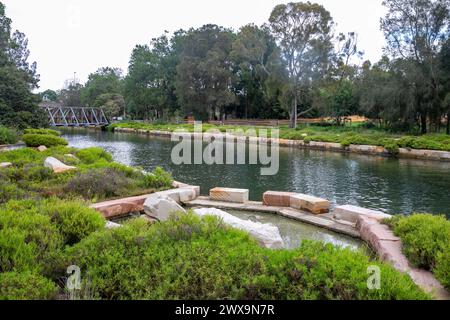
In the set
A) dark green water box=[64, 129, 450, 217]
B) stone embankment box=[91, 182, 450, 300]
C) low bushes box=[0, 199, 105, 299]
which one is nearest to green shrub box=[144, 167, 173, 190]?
stone embankment box=[91, 182, 450, 300]

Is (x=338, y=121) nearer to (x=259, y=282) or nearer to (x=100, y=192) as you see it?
(x=100, y=192)

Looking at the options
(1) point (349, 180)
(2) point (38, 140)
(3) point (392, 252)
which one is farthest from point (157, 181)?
(2) point (38, 140)

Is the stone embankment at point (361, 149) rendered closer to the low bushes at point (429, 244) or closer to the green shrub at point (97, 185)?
the low bushes at point (429, 244)

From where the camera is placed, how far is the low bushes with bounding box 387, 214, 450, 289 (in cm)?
297

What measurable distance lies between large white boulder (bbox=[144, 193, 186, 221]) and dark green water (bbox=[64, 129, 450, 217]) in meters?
3.45

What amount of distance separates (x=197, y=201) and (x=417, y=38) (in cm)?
2246

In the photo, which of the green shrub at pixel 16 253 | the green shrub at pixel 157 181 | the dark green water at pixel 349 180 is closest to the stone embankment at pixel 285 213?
the green shrub at pixel 157 181

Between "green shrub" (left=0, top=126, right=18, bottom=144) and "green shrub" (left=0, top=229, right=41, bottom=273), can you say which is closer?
"green shrub" (left=0, top=229, right=41, bottom=273)

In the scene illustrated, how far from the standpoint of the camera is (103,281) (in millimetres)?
2707

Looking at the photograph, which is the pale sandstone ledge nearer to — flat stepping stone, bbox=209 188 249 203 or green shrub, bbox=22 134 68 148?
flat stepping stone, bbox=209 188 249 203

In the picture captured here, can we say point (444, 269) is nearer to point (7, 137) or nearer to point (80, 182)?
point (80, 182)

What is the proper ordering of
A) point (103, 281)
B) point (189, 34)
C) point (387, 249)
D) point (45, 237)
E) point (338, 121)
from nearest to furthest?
point (103, 281) < point (45, 237) < point (387, 249) < point (338, 121) < point (189, 34)

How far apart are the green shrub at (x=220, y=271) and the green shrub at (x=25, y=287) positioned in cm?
26
